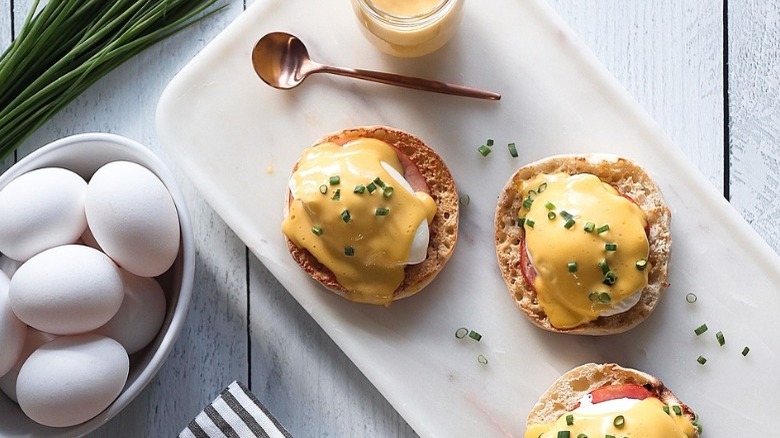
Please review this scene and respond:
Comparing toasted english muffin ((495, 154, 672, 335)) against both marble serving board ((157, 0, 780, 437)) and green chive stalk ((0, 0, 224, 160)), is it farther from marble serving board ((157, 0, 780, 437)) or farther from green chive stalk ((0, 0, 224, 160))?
green chive stalk ((0, 0, 224, 160))

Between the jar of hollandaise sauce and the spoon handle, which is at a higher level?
the jar of hollandaise sauce

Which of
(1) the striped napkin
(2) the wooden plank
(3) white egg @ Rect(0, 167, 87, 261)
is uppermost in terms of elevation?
(2) the wooden plank

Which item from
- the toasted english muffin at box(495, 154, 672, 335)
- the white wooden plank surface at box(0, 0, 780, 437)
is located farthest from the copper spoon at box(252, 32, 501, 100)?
the white wooden plank surface at box(0, 0, 780, 437)

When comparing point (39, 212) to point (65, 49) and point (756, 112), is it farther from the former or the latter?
point (756, 112)

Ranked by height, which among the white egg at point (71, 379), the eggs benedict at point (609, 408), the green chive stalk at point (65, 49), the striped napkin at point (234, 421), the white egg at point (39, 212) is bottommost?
the striped napkin at point (234, 421)

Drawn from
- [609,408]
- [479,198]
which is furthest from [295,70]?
[609,408]

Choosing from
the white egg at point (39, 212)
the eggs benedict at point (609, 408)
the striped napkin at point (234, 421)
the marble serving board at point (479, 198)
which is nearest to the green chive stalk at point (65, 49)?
the marble serving board at point (479, 198)

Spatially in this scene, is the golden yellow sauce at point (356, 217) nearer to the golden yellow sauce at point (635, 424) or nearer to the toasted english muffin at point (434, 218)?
the toasted english muffin at point (434, 218)

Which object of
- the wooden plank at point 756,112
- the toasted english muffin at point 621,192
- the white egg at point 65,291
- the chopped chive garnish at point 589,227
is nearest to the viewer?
the white egg at point 65,291
